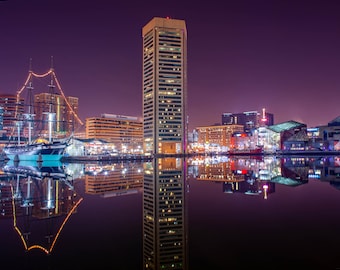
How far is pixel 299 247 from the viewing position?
25.9 feet

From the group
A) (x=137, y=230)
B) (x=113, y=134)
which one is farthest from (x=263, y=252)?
(x=113, y=134)

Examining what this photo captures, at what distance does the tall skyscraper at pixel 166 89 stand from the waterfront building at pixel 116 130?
38090mm

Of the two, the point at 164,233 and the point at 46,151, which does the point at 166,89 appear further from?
the point at 164,233

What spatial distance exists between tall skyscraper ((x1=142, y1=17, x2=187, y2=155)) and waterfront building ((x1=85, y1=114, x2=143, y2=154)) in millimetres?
38090

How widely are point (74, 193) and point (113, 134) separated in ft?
464

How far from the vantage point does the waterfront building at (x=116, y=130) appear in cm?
15288

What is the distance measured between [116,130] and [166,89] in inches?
2239

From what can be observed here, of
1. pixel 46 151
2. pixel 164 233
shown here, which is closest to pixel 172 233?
pixel 164 233

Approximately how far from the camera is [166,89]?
112312 millimetres

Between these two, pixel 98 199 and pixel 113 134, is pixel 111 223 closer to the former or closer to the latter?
pixel 98 199

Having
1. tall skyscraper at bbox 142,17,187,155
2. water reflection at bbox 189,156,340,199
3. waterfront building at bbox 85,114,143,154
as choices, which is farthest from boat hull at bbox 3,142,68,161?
waterfront building at bbox 85,114,143,154

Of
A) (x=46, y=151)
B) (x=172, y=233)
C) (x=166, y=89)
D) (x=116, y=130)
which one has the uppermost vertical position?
(x=166, y=89)

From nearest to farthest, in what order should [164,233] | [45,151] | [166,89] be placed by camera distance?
[164,233], [45,151], [166,89]

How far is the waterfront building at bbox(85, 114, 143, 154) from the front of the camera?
6019 inches
